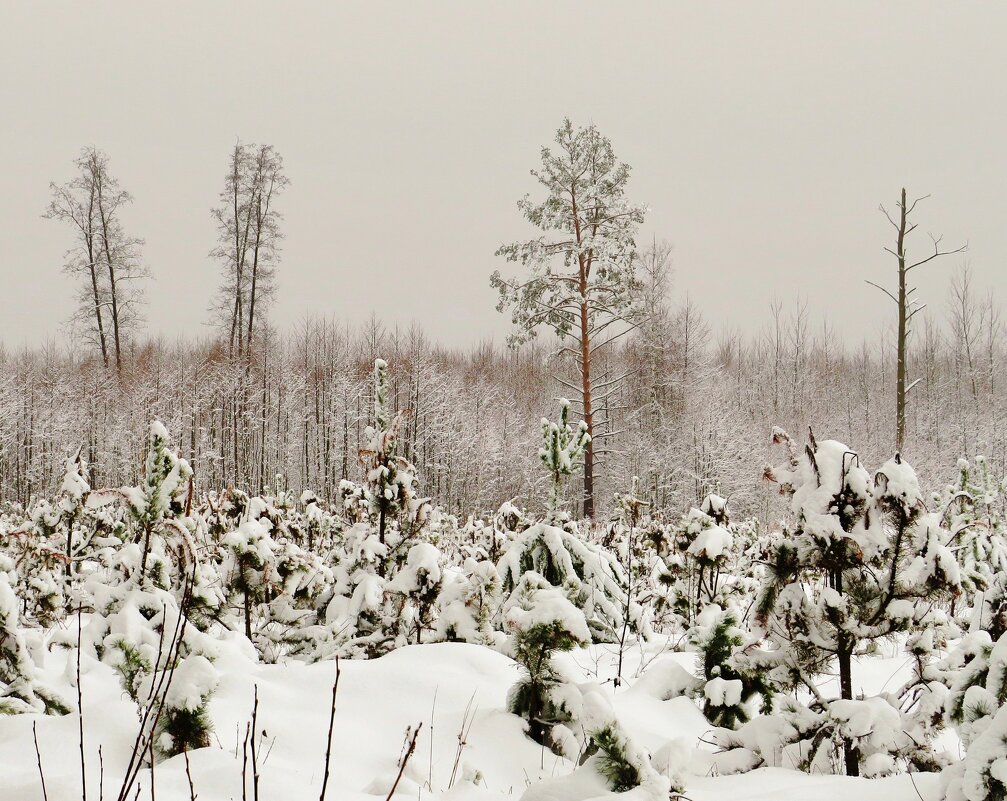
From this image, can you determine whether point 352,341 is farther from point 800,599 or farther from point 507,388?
point 800,599

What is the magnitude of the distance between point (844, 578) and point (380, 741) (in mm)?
2581

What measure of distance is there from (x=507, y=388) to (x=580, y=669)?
Answer: 38165mm

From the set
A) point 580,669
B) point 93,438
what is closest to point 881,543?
point 580,669

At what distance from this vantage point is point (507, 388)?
4431 centimetres

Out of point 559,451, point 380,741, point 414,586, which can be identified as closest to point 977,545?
point 559,451

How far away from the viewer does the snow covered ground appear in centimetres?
253

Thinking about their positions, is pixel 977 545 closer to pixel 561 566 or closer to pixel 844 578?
pixel 561 566

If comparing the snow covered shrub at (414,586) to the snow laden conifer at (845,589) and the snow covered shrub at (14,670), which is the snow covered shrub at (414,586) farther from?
the snow laden conifer at (845,589)

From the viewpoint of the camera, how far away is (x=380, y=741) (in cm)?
361

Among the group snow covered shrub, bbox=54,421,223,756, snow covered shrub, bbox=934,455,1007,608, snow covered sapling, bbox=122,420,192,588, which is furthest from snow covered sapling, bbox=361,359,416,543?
snow covered shrub, bbox=934,455,1007,608

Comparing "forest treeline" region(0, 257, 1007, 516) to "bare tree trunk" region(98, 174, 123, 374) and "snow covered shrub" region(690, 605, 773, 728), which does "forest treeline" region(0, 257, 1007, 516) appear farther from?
"snow covered shrub" region(690, 605, 773, 728)

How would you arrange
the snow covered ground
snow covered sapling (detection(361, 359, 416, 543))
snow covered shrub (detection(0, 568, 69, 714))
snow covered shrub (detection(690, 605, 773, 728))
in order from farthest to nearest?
snow covered sapling (detection(361, 359, 416, 543)), snow covered shrub (detection(690, 605, 773, 728)), snow covered shrub (detection(0, 568, 69, 714)), the snow covered ground

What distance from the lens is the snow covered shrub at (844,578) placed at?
3.15 meters

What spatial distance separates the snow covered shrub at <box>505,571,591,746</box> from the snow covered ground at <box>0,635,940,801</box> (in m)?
0.12
